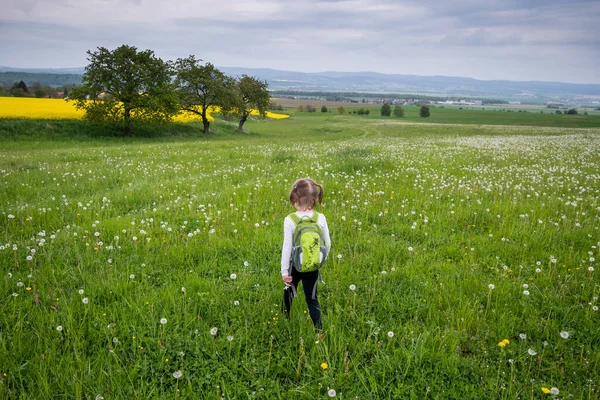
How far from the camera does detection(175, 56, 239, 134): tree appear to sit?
44.0 meters

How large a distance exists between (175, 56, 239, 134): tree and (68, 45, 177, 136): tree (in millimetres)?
5984

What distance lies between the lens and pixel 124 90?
117 feet

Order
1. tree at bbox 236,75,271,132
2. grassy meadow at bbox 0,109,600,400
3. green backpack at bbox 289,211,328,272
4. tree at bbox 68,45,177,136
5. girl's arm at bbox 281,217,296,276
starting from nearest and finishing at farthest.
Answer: grassy meadow at bbox 0,109,600,400, green backpack at bbox 289,211,328,272, girl's arm at bbox 281,217,296,276, tree at bbox 68,45,177,136, tree at bbox 236,75,271,132

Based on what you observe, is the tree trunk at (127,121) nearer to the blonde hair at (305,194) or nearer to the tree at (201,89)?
the tree at (201,89)

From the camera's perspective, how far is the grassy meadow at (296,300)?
3203mm

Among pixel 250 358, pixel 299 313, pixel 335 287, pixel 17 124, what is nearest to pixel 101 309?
pixel 250 358

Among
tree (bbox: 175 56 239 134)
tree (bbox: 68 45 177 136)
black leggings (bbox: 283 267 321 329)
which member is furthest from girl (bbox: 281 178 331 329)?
tree (bbox: 175 56 239 134)

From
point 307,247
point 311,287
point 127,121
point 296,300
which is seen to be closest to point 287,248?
point 307,247

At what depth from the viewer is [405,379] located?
129 inches

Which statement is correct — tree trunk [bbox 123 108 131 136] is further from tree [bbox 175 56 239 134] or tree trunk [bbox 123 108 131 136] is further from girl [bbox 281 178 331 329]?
girl [bbox 281 178 331 329]

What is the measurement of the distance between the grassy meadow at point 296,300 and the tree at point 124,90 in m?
30.0

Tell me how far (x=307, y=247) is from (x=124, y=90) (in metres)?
38.9

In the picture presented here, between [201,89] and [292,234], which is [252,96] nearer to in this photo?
[201,89]

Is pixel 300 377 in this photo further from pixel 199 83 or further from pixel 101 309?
pixel 199 83
